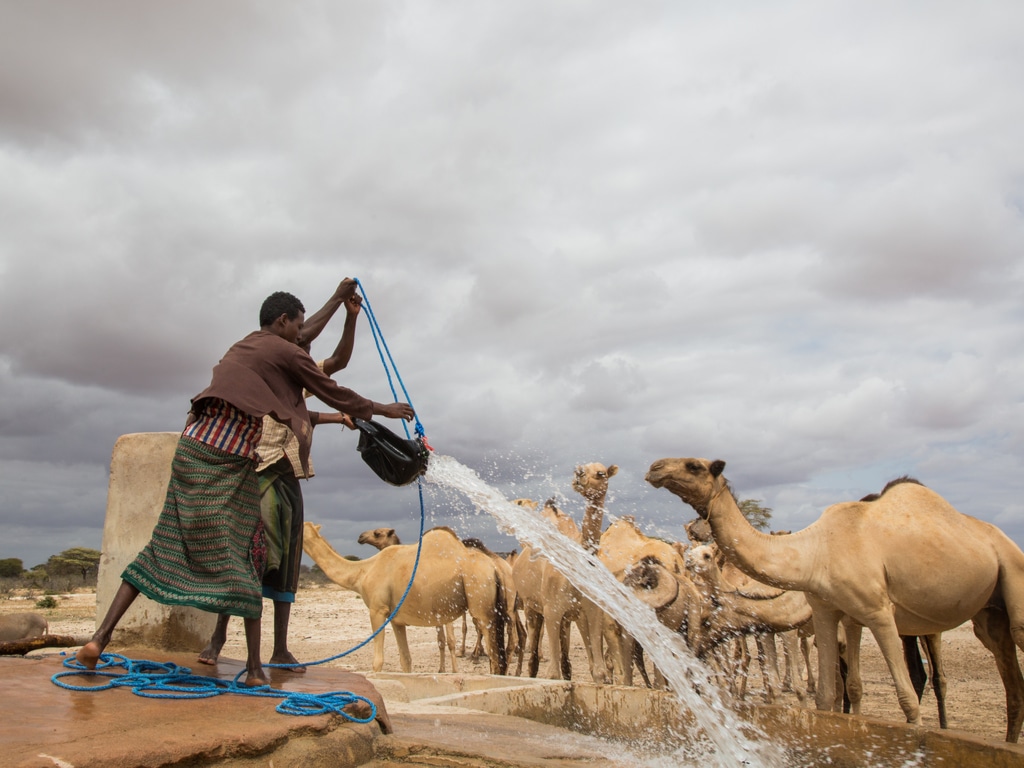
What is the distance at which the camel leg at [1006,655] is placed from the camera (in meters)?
8.17

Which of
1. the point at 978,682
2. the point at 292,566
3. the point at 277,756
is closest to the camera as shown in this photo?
the point at 277,756

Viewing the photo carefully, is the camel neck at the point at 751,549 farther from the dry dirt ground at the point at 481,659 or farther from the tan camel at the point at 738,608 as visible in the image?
the tan camel at the point at 738,608

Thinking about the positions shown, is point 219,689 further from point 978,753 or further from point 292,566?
point 978,753

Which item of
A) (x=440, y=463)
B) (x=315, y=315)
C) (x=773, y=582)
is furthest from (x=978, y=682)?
(x=315, y=315)

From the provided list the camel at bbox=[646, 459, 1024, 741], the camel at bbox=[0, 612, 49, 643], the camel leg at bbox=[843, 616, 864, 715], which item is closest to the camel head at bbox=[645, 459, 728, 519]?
the camel at bbox=[646, 459, 1024, 741]

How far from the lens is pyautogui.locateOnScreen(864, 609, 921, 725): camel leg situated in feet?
23.5

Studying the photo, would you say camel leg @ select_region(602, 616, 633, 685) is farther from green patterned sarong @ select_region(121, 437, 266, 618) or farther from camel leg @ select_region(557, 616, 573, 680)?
green patterned sarong @ select_region(121, 437, 266, 618)

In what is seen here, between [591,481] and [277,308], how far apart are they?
5.71 meters

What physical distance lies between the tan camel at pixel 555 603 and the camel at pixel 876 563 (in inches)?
75.5

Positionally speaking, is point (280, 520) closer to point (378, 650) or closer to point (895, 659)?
point (895, 659)

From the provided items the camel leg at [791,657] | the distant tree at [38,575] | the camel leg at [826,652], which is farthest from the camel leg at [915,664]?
the distant tree at [38,575]

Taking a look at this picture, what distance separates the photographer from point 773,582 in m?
7.73

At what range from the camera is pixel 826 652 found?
788cm

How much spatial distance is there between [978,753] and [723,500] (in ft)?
11.0
